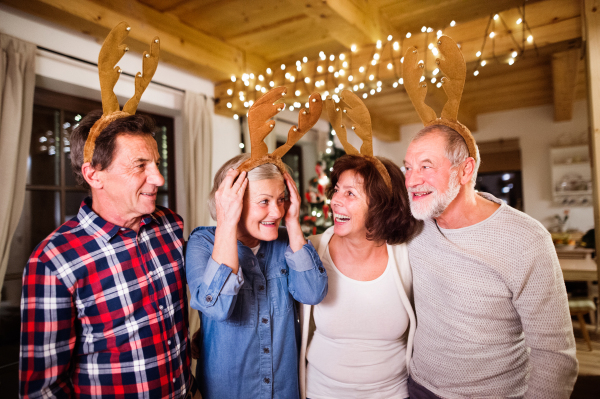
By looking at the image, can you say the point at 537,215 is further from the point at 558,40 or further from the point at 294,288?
the point at 294,288

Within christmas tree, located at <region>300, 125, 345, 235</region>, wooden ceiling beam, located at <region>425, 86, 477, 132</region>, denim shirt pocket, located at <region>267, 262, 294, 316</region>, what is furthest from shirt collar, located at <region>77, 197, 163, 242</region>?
wooden ceiling beam, located at <region>425, 86, 477, 132</region>

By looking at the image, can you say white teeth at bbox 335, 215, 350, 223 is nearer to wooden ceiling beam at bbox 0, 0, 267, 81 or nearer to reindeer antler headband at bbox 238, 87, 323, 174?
reindeer antler headband at bbox 238, 87, 323, 174

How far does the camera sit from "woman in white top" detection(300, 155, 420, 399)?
1.54m

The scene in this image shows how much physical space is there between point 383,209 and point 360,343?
1.90ft

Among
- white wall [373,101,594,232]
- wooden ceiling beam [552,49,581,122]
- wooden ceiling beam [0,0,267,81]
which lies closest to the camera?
wooden ceiling beam [0,0,267,81]

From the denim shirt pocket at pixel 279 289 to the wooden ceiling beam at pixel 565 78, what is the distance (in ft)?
11.5

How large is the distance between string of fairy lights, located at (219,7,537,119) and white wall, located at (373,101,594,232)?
3.29 m

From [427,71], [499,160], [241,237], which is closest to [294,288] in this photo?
[241,237]

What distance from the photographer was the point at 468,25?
2988 mm

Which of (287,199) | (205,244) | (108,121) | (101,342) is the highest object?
(108,121)

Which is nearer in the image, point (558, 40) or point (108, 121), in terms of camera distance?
point (108, 121)

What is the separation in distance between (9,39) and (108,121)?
1.69 metres

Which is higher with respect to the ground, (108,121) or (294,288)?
(108,121)

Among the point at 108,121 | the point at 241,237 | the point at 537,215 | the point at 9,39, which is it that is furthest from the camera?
the point at 537,215
